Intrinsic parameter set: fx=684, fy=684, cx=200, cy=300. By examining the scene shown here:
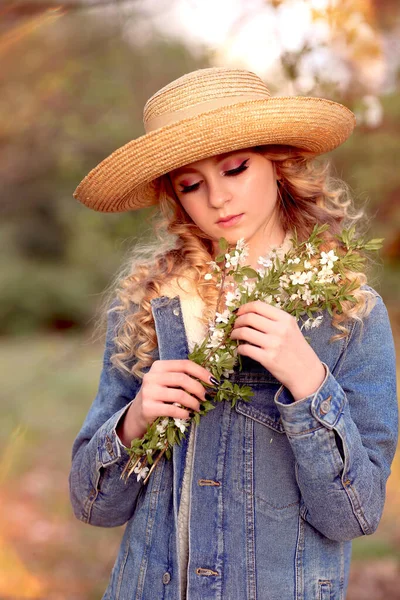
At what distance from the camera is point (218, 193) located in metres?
2.02

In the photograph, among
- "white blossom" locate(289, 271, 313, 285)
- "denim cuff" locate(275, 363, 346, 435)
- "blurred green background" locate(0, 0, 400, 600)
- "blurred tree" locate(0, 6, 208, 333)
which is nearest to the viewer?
"denim cuff" locate(275, 363, 346, 435)

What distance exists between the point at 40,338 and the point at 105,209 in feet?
48.5

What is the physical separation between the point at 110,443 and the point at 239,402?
0.40 meters

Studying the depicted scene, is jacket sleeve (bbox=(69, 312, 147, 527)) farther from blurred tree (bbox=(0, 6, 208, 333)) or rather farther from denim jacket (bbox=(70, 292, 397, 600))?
blurred tree (bbox=(0, 6, 208, 333))

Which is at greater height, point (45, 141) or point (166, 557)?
point (45, 141)

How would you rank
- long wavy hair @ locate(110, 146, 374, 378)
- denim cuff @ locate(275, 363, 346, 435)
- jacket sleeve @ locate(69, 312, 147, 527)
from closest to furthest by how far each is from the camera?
denim cuff @ locate(275, 363, 346, 435), jacket sleeve @ locate(69, 312, 147, 527), long wavy hair @ locate(110, 146, 374, 378)

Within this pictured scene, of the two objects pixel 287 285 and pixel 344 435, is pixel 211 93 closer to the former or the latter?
pixel 287 285

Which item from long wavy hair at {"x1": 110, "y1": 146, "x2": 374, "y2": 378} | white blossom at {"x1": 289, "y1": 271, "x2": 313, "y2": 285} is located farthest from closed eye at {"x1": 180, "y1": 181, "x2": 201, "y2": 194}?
white blossom at {"x1": 289, "y1": 271, "x2": 313, "y2": 285}

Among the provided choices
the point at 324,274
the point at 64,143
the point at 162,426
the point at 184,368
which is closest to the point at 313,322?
the point at 324,274

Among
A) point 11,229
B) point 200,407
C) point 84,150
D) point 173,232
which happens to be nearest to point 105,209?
point 173,232

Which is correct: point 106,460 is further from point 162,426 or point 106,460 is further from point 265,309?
point 265,309

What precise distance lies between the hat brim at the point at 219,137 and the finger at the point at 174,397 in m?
0.67

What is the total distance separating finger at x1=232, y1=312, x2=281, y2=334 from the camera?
5.56 ft

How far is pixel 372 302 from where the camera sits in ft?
6.50
